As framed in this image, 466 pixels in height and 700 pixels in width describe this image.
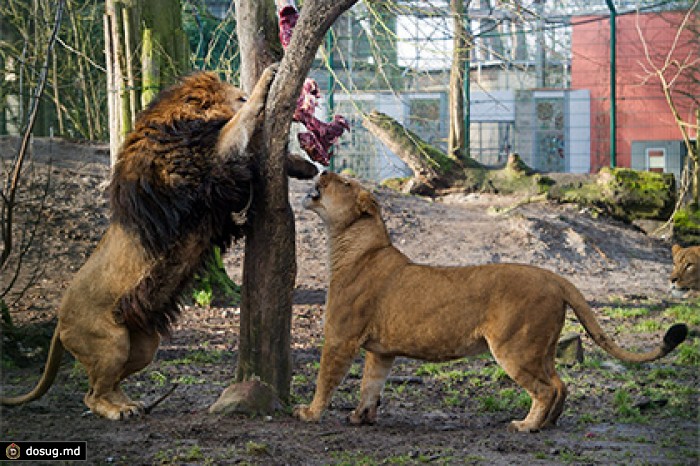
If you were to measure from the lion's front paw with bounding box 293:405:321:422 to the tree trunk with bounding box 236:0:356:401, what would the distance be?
261 millimetres

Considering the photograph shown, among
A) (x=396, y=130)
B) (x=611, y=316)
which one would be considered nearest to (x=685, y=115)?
(x=396, y=130)

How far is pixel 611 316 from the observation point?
8531 mm

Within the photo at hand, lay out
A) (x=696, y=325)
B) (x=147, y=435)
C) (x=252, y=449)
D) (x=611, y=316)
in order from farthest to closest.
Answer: (x=611, y=316) < (x=696, y=325) < (x=147, y=435) < (x=252, y=449)

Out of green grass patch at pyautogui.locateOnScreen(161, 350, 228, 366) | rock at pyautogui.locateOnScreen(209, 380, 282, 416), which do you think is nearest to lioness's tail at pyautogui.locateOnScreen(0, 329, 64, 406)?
rock at pyautogui.locateOnScreen(209, 380, 282, 416)

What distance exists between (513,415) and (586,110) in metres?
12.7

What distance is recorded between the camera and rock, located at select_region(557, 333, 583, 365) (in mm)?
6559

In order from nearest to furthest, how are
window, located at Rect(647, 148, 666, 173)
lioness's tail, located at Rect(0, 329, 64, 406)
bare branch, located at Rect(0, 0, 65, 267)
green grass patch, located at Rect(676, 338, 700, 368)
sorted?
lioness's tail, located at Rect(0, 329, 64, 406), bare branch, located at Rect(0, 0, 65, 267), green grass patch, located at Rect(676, 338, 700, 368), window, located at Rect(647, 148, 666, 173)

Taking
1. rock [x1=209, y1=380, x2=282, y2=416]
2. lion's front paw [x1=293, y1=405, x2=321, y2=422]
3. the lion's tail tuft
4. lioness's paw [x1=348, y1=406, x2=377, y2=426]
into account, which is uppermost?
the lion's tail tuft

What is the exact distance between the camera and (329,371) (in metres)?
4.81

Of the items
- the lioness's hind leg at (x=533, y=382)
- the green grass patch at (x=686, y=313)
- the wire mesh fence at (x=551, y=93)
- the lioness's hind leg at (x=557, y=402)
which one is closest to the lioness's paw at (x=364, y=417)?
the lioness's hind leg at (x=533, y=382)

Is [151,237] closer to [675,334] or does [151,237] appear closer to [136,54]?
Result: [675,334]

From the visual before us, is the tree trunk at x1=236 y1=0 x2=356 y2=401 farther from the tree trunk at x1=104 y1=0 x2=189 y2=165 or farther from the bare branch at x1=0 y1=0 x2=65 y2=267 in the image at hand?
the tree trunk at x1=104 y1=0 x2=189 y2=165

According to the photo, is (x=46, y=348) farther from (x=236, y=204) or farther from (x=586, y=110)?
(x=586, y=110)

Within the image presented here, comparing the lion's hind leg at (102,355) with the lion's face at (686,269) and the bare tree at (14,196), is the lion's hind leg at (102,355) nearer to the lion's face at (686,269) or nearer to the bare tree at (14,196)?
the bare tree at (14,196)
